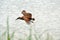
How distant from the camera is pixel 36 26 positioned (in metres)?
0.99

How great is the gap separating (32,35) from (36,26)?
0.10 meters

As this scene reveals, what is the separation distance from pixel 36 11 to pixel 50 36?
0.21 m

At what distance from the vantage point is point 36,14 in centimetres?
105

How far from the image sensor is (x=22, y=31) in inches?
38.7

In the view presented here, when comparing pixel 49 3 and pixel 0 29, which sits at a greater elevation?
pixel 49 3

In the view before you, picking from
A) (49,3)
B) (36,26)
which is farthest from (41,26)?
(49,3)

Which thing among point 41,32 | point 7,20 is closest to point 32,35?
point 41,32

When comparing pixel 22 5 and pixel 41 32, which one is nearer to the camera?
pixel 41 32

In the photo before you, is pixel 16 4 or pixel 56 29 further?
pixel 16 4

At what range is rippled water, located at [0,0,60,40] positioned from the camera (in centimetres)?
98

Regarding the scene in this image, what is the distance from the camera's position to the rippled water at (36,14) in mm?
984

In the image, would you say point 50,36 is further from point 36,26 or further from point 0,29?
point 0,29

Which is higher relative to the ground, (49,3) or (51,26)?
(49,3)

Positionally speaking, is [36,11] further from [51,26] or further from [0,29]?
[0,29]
